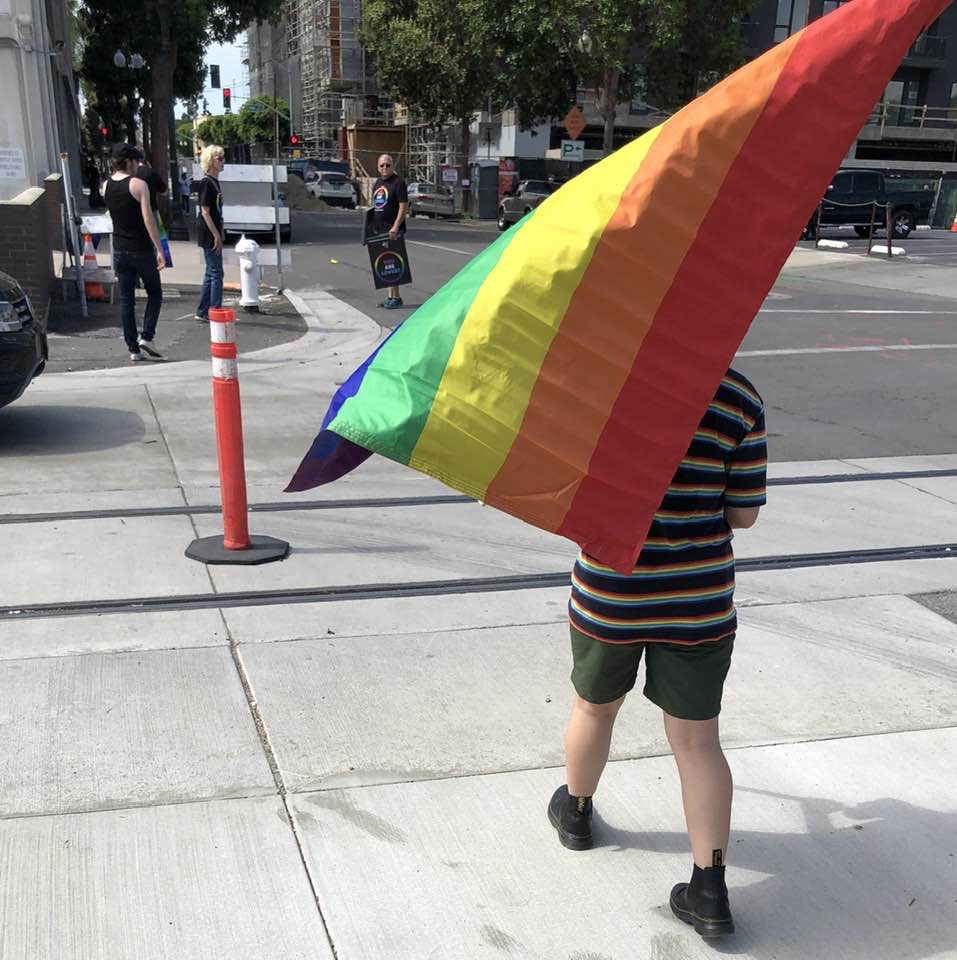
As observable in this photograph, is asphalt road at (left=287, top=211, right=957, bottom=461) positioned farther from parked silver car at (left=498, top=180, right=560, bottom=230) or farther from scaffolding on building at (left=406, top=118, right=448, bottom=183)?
scaffolding on building at (left=406, top=118, right=448, bottom=183)

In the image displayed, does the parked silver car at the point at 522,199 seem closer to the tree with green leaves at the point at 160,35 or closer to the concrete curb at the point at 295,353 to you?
the tree with green leaves at the point at 160,35

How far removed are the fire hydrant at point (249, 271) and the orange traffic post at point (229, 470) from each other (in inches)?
310

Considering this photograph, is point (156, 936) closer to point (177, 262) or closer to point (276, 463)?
point (276, 463)

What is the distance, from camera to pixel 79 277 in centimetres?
1267

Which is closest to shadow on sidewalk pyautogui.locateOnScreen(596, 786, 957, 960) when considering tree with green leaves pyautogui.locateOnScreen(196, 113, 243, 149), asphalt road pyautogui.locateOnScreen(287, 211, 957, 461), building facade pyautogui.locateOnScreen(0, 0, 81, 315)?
asphalt road pyautogui.locateOnScreen(287, 211, 957, 461)

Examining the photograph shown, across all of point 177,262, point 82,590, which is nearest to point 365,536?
point 82,590

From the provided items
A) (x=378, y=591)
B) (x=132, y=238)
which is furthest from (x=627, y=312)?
(x=132, y=238)

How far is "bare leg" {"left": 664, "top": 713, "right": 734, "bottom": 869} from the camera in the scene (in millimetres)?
2582

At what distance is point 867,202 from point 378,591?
29.8 m

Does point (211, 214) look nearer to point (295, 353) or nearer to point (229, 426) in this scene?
point (295, 353)

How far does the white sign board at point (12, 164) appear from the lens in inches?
615

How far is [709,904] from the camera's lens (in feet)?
8.59

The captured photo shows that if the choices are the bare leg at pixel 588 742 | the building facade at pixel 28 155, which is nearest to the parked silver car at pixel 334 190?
the building facade at pixel 28 155

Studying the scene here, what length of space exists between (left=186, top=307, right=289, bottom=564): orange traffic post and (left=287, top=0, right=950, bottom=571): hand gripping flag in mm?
A: 2705
